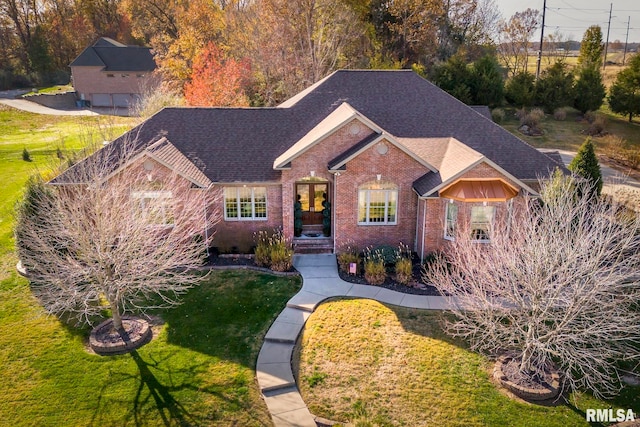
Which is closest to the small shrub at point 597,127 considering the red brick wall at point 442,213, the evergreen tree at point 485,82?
the evergreen tree at point 485,82

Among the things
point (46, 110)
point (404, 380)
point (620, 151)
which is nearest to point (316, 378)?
point (404, 380)

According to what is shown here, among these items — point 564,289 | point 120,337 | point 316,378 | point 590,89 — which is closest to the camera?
point 564,289

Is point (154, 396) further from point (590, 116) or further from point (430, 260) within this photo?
point (590, 116)

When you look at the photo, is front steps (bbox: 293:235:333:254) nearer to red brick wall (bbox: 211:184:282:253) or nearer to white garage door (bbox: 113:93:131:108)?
red brick wall (bbox: 211:184:282:253)

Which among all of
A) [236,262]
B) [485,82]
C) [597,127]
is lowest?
[236,262]

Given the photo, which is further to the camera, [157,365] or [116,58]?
[116,58]

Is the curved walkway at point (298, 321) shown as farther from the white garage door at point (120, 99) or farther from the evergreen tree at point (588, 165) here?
the white garage door at point (120, 99)
